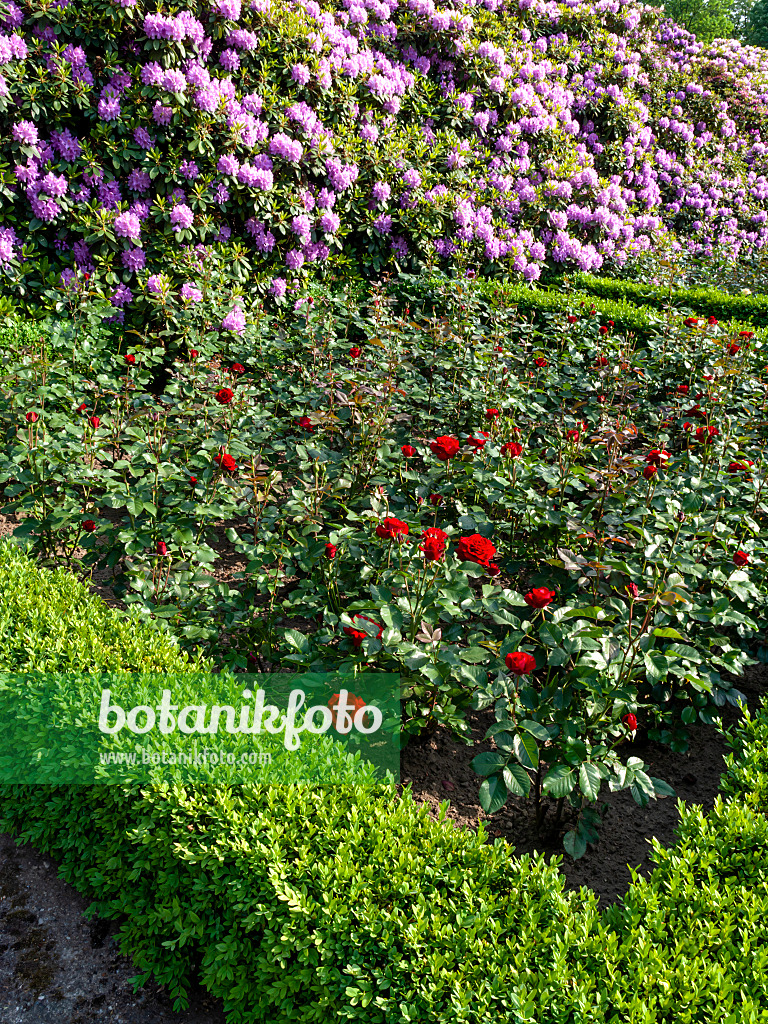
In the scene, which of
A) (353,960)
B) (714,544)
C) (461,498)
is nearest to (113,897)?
(353,960)

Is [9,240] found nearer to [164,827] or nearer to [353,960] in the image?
[164,827]

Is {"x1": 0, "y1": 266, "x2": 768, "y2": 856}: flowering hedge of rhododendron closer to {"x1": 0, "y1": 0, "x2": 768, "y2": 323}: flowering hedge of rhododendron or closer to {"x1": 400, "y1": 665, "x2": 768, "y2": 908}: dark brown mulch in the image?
{"x1": 400, "y1": 665, "x2": 768, "y2": 908}: dark brown mulch

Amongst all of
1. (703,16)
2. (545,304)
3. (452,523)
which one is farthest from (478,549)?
(703,16)

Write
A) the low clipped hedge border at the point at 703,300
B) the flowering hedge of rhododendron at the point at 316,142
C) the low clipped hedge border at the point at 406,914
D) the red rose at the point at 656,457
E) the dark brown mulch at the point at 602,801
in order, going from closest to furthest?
1. the low clipped hedge border at the point at 406,914
2. the dark brown mulch at the point at 602,801
3. the red rose at the point at 656,457
4. the flowering hedge of rhododendron at the point at 316,142
5. the low clipped hedge border at the point at 703,300

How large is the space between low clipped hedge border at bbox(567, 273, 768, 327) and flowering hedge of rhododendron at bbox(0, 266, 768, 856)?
254cm

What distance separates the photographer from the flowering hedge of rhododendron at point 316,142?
240 inches

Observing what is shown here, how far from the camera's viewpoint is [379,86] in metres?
Result: 8.00

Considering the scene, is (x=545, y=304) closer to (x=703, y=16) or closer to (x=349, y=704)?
(x=349, y=704)

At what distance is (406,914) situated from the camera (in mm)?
1751

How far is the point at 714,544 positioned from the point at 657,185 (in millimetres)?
11613

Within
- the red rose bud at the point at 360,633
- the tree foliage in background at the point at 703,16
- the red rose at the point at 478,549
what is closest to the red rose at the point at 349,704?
the red rose bud at the point at 360,633

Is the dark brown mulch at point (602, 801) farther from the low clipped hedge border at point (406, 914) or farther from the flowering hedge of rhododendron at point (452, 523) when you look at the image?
the low clipped hedge border at point (406, 914)

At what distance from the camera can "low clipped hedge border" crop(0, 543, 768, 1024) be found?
1586 millimetres

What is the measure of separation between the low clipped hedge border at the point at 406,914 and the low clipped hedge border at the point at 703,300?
6402 millimetres
